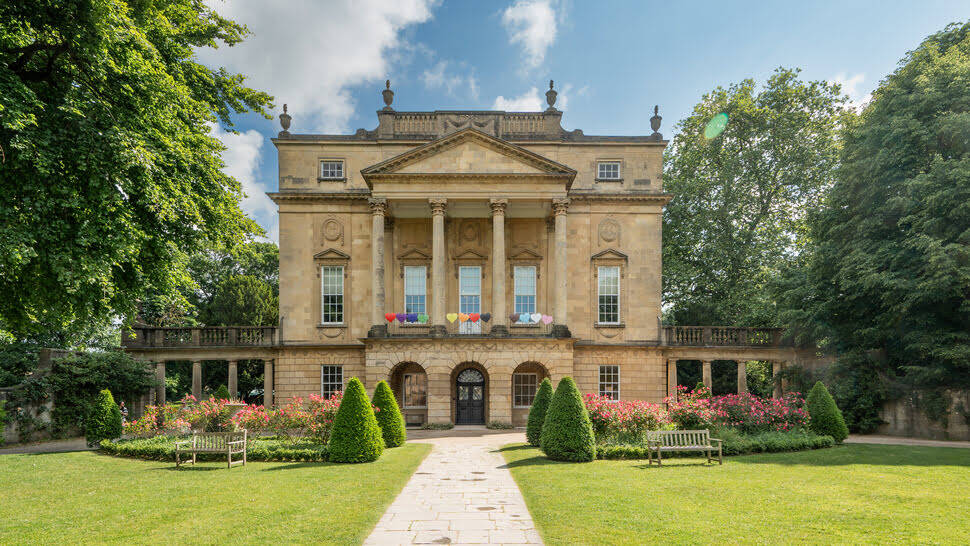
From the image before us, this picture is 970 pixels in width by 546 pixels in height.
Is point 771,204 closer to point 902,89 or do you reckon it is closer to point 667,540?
point 902,89

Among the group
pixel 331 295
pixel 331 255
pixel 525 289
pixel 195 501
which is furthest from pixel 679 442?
pixel 331 255

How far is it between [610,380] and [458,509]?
2097cm

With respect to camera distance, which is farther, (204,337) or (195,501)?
(204,337)

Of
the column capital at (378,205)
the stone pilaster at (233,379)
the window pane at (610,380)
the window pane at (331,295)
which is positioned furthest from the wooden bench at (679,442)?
the stone pilaster at (233,379)

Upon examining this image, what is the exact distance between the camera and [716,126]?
3503cm

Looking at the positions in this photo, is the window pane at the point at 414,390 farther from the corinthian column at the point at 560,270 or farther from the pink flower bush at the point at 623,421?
the pink flower bush at the point at 623,421

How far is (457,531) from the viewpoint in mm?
8305

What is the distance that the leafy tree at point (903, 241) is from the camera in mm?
19562

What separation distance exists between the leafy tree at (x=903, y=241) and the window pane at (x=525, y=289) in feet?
43.3

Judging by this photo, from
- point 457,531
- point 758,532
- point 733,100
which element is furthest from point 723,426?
point 733,100

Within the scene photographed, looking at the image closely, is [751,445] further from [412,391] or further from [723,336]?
[412,391]

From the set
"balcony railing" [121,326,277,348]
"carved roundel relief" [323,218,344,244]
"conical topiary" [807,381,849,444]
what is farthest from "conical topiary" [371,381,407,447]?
"conical topiary" [807,381,849,444]

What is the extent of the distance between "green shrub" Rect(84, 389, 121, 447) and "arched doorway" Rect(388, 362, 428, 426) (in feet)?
40.5

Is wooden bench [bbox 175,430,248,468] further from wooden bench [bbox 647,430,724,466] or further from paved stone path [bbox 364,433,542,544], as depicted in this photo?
wooden bench [bbox 647,430,724,466]
